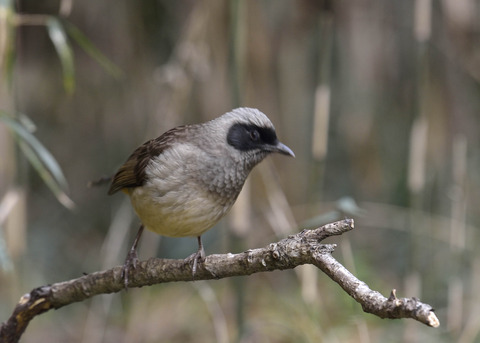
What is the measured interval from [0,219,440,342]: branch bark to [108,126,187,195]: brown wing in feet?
1.81

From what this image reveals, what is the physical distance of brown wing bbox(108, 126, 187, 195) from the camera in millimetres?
3352

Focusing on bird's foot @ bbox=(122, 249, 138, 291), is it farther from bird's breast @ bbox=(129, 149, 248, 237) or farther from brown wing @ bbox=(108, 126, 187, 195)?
brown wing @ bbox=(108, 126, 187, 195)

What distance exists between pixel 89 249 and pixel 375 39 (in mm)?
3302

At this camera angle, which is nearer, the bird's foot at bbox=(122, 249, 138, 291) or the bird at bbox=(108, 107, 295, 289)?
the bird's foot at bbox=(122, 249, 138, 291)

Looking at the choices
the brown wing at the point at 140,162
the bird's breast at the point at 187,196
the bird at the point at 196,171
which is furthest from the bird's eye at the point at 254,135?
the brown wing at the point at 140,162

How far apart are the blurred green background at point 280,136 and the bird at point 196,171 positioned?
0.73m

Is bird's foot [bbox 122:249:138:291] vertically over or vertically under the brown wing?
under

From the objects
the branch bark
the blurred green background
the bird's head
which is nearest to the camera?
the branch bark

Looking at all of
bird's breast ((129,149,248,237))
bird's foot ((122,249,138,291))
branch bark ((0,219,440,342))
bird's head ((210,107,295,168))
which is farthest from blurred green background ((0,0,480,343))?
branch bark ((0,219,440,342))

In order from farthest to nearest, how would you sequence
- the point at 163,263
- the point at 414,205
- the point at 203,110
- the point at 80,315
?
the point at 80,315, the point at 203,110, the point at 414,205, the point at 163,263

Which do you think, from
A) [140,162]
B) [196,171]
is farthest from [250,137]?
[140,162]

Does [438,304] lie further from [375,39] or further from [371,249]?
[375,39]

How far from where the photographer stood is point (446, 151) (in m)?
5.82

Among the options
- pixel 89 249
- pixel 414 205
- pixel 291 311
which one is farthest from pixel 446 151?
pixel 89 249
